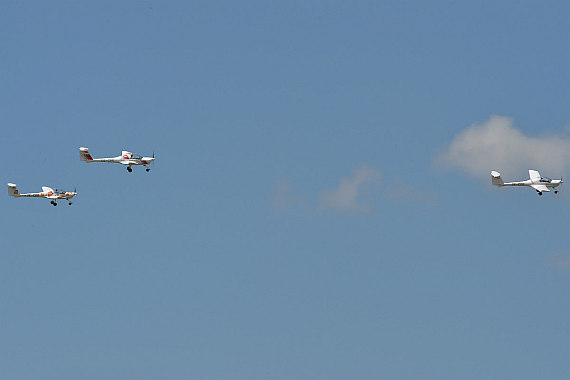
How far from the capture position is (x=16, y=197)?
7008 inches

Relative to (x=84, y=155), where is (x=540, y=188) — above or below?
below

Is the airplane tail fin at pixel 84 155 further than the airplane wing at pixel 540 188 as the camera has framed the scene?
No

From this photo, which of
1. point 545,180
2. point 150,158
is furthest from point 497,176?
point 150,158

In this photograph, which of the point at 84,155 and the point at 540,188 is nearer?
the point at 84,155

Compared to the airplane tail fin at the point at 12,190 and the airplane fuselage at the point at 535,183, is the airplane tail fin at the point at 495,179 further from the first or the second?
the airplane tail fin at the point at 12,190

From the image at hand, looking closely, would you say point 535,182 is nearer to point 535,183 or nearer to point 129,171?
point 535,183

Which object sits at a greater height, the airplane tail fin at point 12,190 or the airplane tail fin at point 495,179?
the airplane tail fin at point 495,179

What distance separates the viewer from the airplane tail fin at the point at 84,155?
174 metres

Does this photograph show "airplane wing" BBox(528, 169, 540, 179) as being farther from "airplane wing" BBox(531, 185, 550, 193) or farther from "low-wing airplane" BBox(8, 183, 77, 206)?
"low-wing airplane" BBox(8, 183, 77, 206)

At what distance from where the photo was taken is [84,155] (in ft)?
572

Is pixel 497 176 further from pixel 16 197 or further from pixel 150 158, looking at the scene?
pixel 16 197

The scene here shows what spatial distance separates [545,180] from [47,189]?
11402cm

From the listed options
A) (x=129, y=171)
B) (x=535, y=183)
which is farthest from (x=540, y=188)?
(x=129, y=171)

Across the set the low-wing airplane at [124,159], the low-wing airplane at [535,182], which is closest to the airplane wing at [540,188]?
the low-wing airplane at [535,182]
